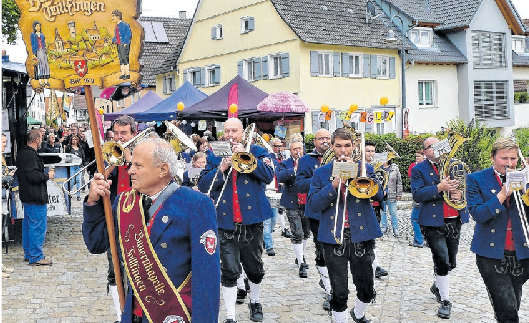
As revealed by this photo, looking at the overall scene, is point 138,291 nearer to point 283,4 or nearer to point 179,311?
point 179,311

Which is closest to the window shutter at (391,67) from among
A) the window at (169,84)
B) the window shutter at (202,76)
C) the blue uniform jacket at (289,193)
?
the window shutter at (202,76)

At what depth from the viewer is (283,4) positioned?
2991cm

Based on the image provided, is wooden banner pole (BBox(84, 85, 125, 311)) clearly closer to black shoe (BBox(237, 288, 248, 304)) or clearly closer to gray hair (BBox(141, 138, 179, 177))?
gray hair (BBox(141, 138, 179, 177))

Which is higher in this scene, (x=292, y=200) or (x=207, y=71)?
(x=207, y=71)

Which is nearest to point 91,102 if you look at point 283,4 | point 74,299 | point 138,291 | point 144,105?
point 138,291

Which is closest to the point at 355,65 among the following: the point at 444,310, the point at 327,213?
the point at 444,310

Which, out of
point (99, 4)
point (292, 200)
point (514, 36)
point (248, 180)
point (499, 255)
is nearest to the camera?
point (99, 4)

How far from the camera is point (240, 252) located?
272 inches

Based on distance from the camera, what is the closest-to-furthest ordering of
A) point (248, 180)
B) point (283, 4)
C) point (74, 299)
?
point (248, 180) → point (74, 299) → point (283, 4)

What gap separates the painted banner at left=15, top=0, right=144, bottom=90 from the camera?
424cm


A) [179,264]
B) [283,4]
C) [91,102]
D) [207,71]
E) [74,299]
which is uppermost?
[283,4]

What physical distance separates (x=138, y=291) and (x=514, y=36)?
129 ft

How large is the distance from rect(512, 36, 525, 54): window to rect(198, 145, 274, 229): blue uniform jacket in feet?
119

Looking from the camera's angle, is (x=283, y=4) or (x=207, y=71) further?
(x=207, y=71)
